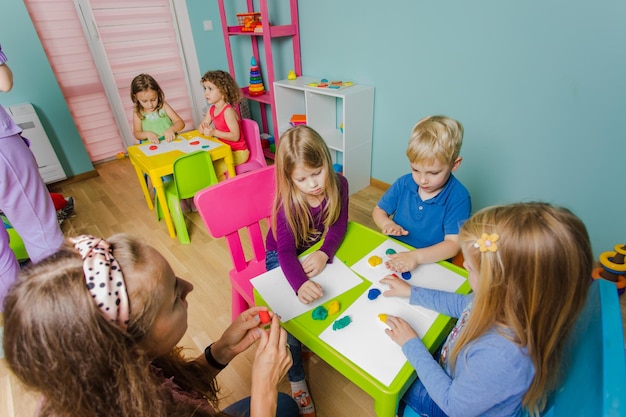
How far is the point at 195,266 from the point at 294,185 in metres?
1.27

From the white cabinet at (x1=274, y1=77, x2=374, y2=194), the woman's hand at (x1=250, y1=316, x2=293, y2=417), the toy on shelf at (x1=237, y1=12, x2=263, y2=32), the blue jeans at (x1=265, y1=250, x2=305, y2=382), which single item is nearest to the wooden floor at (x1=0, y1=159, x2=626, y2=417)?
the blue jeans at (x1=265, y1=250, x2=305, y2=382)

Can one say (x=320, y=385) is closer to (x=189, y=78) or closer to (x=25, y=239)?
(x=25, y=239)

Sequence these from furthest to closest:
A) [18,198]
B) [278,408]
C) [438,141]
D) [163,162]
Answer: [163,162] → [18,198] → [438,141] → [278,408]

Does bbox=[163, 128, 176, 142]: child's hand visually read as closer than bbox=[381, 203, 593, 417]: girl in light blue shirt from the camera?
No

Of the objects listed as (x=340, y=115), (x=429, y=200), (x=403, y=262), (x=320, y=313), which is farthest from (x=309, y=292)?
(x=340, y=115)

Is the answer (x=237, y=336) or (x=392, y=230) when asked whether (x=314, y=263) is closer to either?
(x=237, y=336)

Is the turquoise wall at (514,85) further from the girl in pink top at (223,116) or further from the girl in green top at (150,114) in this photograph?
the girl in green top at (150,114)

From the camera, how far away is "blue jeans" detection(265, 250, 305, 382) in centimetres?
124

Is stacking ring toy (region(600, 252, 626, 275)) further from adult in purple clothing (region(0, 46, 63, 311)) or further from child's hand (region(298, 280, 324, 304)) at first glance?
adult in purple clothing (region(0, 46, 63, 311))

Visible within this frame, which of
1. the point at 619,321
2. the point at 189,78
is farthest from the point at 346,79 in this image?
the point at 619,321

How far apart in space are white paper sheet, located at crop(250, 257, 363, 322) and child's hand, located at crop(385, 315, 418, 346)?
185 millimetres

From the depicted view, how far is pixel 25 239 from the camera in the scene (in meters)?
1.76

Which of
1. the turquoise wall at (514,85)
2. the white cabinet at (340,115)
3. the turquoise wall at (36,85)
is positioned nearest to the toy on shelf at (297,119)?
the white cabinet at (340,115)

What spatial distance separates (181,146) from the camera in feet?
8.07
